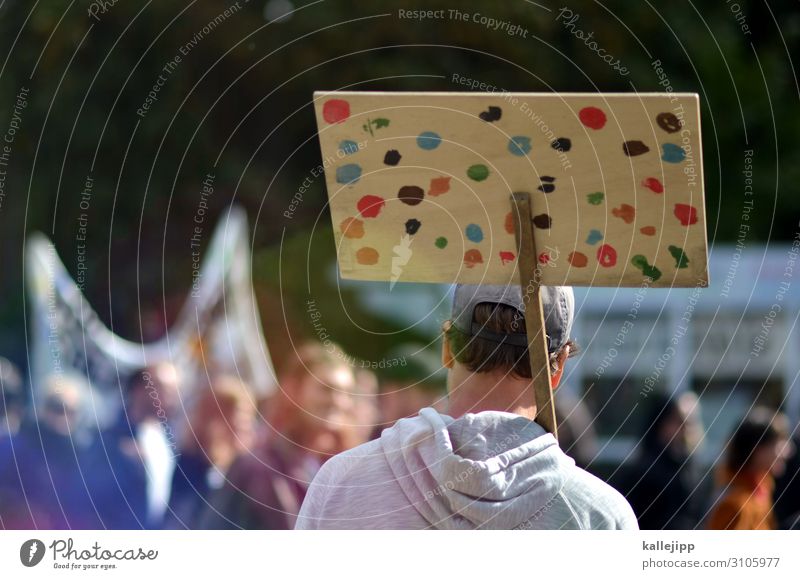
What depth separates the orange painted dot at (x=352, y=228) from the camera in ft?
9.15

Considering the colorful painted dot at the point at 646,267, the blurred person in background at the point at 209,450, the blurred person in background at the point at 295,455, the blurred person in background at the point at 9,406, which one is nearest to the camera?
the colorful painted dot at the point at 646,267

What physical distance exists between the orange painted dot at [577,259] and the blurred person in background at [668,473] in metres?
3.24

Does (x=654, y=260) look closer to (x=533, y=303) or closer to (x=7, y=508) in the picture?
(x=533, y=303)

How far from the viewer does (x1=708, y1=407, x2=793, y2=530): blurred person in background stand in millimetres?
4699

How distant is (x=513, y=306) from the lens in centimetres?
266

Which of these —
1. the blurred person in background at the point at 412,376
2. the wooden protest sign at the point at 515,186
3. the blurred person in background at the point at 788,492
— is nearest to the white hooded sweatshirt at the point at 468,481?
the wooden protest sign at the point at 515,186

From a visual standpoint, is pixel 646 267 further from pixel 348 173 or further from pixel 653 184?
pixel 348 173

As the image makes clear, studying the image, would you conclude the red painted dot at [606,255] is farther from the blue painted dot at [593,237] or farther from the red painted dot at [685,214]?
the red painted dot at [685,214]

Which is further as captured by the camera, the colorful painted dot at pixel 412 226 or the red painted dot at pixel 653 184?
the colorful painted dot at pixel 412 226

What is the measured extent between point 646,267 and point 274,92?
610 centimetres

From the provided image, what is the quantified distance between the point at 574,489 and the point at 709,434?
5.78 meters

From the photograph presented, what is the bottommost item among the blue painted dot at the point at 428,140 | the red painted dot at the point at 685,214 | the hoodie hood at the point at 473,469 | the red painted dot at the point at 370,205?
the hoodie hood at the point at 473,469

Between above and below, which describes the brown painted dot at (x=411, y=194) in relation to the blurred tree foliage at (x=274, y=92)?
below

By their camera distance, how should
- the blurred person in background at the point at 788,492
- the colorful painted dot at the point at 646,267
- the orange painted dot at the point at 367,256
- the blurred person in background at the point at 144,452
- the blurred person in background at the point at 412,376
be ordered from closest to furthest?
the colorful painted dot at the point at 646,267
the orange painted dot at the point at 367,256
the blurred person in background at the point at 144,452
the blurred person in background at the point at 788,492
the blurred person in background at the point at 412,376
